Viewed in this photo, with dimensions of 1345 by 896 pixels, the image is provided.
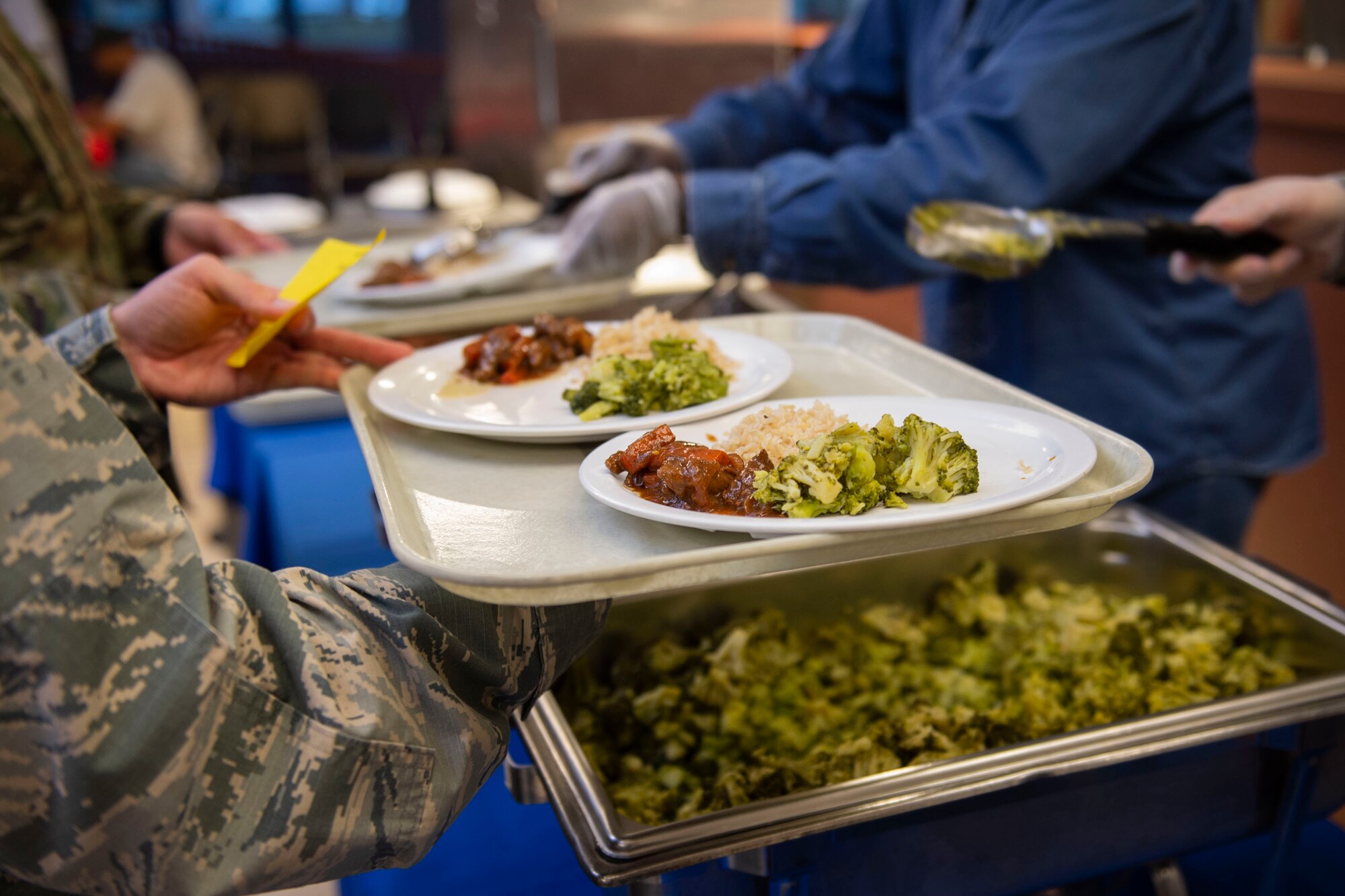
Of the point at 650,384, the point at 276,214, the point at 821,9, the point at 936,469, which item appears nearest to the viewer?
the point at 936,469

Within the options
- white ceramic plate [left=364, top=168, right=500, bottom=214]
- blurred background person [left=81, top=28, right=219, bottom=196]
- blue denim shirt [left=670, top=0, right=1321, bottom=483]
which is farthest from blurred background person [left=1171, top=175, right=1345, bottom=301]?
blurred background person [left=81, top=28, right=219, bottom=196]

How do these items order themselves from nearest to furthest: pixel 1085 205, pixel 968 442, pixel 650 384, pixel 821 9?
pixel 968 442
pixel 650 384
pixel 1085 205
pixel 821 9

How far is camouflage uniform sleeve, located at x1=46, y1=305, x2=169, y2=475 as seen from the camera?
1.03m

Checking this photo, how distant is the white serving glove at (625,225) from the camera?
1552 millimetres

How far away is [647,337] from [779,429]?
0.31 meters

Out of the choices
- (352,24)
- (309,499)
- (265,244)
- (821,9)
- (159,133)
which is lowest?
(309,499)

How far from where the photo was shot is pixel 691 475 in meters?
0.71

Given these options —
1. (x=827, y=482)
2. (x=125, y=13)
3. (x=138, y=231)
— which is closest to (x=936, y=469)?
(x=827, y=482)

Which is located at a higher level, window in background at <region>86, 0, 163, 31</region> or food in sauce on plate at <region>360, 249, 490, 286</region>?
window in background at <region>86, 0, 163, 31</region>

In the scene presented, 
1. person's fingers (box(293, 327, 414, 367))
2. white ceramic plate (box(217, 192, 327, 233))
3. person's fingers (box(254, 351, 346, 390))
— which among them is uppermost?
person's fingers (box(293, 327, 414, 367))

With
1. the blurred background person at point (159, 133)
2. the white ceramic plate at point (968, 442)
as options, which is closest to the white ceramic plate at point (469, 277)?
the white ceramic plate at point (968, 442)

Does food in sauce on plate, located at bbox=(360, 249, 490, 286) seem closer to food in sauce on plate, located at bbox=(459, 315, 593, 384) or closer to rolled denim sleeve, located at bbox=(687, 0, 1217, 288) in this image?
rolled denim sleeve, located at bbox=(687, 0, 1217, 288)

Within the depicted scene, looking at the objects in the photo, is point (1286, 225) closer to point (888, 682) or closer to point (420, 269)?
point (888, 682)

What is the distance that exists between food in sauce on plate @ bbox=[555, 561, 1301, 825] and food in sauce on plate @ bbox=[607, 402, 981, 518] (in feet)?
1.05
